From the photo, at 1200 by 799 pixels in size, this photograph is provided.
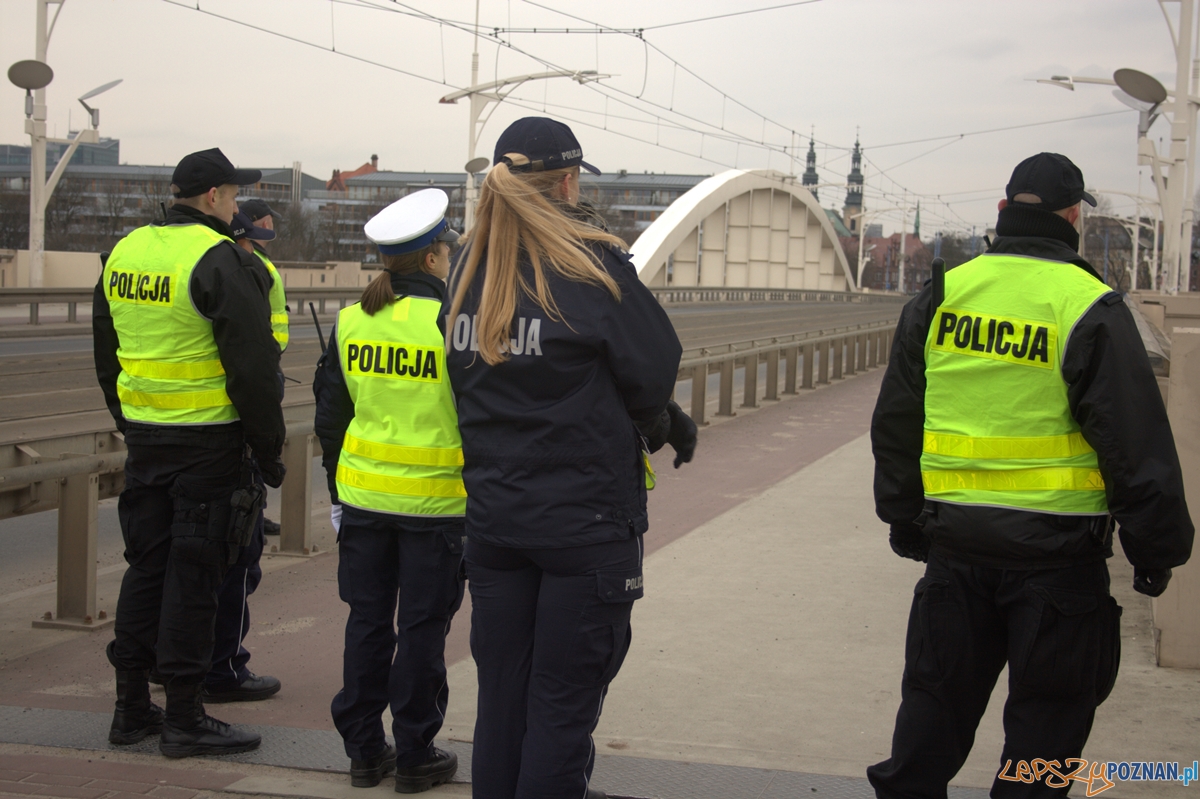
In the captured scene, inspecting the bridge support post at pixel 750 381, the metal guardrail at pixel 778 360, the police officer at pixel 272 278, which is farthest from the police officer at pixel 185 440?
the bridge support post at pixel 750 381

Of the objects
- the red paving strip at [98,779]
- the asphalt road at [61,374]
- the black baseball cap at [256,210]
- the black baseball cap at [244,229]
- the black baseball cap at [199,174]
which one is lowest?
the red paving strip at [98,779]

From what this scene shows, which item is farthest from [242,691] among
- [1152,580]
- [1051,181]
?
[1051,181]

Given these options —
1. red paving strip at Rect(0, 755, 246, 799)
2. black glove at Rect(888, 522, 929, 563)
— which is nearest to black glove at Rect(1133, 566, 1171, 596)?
black glove at Rect(888, 522, 929, 563)

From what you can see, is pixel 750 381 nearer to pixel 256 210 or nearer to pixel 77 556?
pixel 256 210

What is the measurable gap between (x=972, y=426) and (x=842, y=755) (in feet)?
4.71

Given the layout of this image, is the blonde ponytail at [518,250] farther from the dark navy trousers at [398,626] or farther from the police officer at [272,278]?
the police officer at [272,278]

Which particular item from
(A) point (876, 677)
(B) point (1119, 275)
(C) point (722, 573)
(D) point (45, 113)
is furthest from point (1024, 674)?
(B) point (1119, 275)

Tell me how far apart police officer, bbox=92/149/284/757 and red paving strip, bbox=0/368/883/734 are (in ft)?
1.07

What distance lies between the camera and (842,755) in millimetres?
3982

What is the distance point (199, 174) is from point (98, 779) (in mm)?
2021

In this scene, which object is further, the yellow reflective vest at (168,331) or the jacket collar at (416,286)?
the yellow reflective vest at (168,331)

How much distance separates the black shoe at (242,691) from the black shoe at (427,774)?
42.4 inches

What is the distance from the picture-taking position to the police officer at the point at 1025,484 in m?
2.85

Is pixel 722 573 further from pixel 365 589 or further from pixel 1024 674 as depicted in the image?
pixel 1024 674
